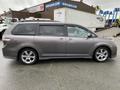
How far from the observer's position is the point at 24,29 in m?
7.37

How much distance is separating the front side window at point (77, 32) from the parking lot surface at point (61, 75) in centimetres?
111

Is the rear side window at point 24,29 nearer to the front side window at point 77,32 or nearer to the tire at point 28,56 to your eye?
the tire at point 28,56

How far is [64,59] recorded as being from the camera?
8.12 m

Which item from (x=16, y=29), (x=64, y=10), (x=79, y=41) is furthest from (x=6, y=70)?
(x=64, y=10)

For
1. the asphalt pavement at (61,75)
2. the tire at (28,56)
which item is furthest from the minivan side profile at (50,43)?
the asphalt pavement at (61,75)

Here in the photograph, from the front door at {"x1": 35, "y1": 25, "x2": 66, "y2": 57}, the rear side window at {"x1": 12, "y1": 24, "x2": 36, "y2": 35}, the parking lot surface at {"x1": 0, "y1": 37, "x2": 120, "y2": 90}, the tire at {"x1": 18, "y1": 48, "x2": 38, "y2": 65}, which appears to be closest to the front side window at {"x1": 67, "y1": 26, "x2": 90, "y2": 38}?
the front door at {"x1": 35, "y1": 25, "x2": 66, "y2": 57}

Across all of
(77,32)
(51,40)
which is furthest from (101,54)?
(51,40)

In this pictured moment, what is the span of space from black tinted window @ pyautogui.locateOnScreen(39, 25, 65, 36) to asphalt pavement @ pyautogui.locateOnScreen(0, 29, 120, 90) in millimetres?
1182

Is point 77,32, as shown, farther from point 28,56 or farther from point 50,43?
point 28,56

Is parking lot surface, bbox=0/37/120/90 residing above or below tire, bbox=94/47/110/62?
below

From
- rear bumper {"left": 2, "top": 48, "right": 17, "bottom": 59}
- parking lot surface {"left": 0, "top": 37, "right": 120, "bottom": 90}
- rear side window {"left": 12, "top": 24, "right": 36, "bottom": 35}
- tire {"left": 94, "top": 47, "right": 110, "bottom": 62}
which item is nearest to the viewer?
parking lot surface {"left": 0, "top": 37, "right": 120, "bottom": 90}

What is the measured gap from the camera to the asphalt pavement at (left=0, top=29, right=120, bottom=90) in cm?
494

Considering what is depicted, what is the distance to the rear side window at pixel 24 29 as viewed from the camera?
729 centimetres

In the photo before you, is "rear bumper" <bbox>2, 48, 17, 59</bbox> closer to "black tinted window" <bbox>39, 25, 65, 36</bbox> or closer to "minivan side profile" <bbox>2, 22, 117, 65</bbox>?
"minivan side profile" <bbox>2, 22, 117, 65</bbox>
